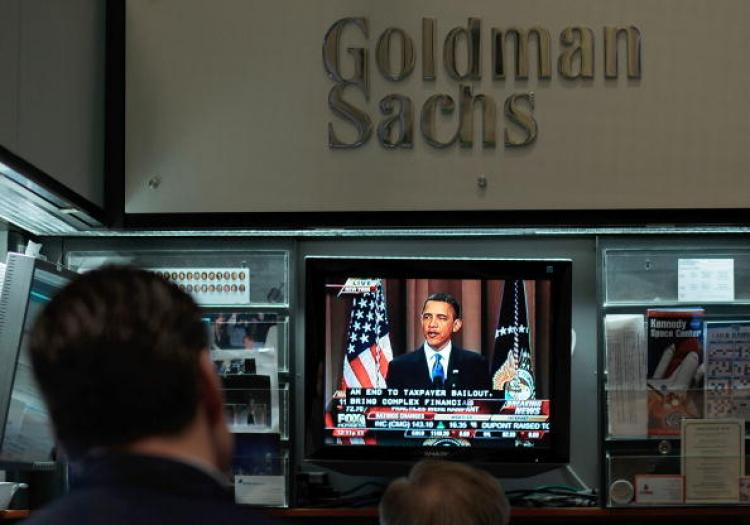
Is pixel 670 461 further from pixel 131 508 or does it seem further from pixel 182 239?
pixel 131 508

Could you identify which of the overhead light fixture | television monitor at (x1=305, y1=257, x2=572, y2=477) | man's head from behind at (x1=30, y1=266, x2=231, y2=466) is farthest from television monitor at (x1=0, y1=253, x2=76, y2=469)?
man's head from behind at (x1=30, y1=266, x2=231, y2=466)

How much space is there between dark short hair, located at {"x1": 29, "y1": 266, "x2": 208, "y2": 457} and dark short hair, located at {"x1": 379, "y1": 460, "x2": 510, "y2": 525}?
1476 mm

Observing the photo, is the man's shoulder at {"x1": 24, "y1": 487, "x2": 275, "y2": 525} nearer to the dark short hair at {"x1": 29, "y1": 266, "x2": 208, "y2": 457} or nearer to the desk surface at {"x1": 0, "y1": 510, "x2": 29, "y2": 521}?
the dark short hair at {"x1": 29, "y1": 266, "x2": 208, "y2": 457}

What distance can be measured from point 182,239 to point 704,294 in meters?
1.59

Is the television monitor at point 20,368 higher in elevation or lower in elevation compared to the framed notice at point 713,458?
higher

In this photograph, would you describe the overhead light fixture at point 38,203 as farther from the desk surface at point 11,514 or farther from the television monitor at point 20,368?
the desk surface at point 11,514

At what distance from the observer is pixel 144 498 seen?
0.87 m

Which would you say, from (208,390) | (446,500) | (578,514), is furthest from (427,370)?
(208,390)

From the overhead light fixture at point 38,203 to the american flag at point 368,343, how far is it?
0.78m

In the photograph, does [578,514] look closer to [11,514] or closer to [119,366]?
[11,514]

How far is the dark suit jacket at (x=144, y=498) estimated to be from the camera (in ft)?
2.82

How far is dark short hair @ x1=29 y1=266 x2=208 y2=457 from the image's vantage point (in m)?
0.91

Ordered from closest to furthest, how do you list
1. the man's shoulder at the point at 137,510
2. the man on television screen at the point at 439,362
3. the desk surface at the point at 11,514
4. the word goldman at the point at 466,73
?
1. the man's shoulder at the point at 137,510
2. the word goldman at the point at 466,73
3. the desk surface at the point at 11,514
4. the man on television screen at the point at 439,362

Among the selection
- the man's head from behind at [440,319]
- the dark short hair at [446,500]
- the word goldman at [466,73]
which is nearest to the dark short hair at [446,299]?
the man's head from behind at [440,319]
